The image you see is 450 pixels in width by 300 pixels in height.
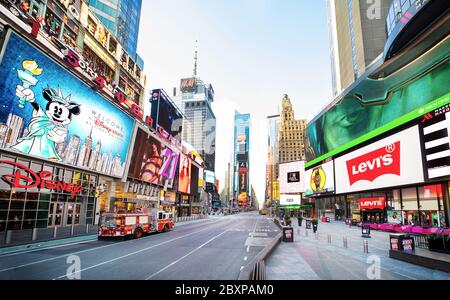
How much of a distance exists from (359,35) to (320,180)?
175 ft

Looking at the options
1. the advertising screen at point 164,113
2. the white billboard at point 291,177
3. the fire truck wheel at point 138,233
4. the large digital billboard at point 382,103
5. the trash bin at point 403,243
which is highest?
the advertising screen at point 164,113

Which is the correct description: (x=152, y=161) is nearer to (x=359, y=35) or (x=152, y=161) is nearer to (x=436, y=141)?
(x=436, y=141)

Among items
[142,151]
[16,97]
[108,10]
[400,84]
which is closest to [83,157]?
[16,97]

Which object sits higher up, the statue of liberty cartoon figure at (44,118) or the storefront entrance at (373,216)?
the statue of liberty cartoon figure at (44,118)

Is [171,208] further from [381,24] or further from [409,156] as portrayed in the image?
[381,24]

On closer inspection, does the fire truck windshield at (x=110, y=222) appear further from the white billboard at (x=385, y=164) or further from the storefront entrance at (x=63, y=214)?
the white billboard at (x=385, y=164)

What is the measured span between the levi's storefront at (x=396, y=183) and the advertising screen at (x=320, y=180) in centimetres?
656

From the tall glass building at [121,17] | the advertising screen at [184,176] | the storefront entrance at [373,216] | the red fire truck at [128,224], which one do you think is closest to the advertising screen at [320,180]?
the storefront entrance at [373,216]

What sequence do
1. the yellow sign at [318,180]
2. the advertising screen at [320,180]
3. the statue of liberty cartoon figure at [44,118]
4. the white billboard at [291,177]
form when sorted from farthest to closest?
1. the yellow sign at [318,180]
2. the advertising screen at [320,180]
3. the white billboard at [291,177]
4. the statue of liberty cartoon figure at [44,118]

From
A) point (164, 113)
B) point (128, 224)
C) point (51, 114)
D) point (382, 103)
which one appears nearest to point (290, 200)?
point (382, 103)

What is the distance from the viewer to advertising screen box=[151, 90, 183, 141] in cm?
6875

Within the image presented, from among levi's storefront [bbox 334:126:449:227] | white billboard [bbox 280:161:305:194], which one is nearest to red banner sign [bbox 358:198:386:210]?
levi's storefront [bbox 334:126:449:227]

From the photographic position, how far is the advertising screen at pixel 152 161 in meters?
43.0
